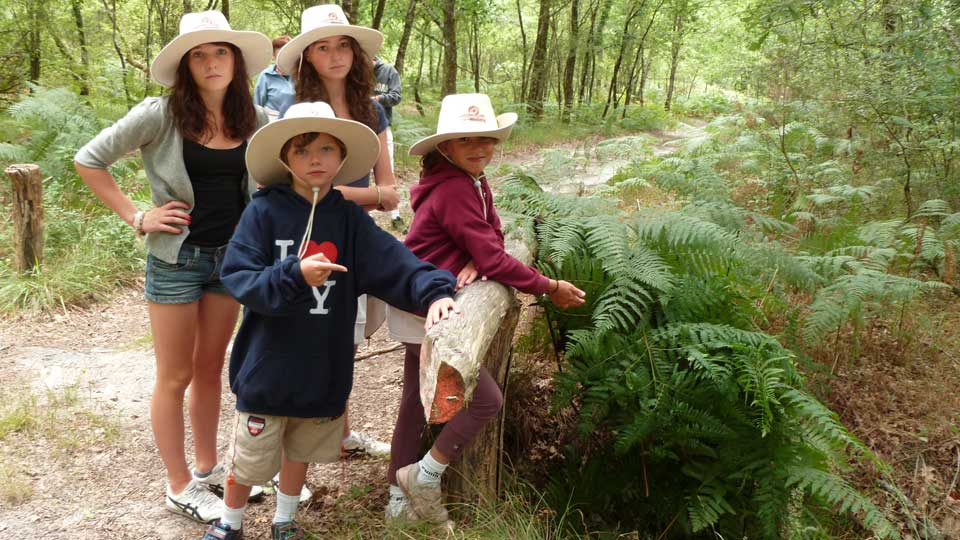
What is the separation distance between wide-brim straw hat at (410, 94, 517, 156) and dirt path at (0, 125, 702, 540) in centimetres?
179

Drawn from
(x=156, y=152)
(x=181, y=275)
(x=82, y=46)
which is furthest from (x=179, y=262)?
(x=82, y=46)

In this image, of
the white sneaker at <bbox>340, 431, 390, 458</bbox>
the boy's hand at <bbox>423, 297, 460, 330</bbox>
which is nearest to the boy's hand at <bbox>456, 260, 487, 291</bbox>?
the boy's hand at <bbox>423, 297, 460, 330</bbox>

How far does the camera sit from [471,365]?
2369mm

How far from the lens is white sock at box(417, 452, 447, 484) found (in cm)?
302

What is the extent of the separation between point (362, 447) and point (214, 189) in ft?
6.22

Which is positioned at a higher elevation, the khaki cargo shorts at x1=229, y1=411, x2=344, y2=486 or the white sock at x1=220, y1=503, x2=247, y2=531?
the khaki cargo shorts at x1=229, y1=411, x2=344, y2=486

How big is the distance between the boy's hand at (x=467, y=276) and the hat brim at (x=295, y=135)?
638 mm

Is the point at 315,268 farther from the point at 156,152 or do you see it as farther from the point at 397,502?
the point at 397,502

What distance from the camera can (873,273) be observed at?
4.20 metres

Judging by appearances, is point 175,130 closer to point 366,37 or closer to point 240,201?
point 240,201

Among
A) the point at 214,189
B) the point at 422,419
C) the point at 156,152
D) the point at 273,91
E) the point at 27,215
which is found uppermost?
the point at 273,91

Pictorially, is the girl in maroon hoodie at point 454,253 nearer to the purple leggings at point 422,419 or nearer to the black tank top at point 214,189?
the purple leggings at point 422,419

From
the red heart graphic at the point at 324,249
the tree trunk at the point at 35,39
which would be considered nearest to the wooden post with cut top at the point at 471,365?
the red heart graphic at the point at 324,249

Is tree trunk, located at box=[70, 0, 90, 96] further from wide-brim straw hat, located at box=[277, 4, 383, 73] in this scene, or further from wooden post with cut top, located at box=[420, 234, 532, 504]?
wooden post with cut top, located at box=[420, 234, 532, 504]
